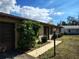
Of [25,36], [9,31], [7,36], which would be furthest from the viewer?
[25,36]

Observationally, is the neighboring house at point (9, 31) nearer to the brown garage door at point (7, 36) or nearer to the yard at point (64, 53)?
the brown garage door at point (7, 36)

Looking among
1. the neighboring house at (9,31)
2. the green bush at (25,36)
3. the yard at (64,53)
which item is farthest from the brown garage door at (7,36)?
the yard at (64,53)

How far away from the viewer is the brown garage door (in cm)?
1048

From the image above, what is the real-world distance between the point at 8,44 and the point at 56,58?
13.7 feet

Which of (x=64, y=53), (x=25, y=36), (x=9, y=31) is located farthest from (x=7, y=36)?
(x=64, y=53)

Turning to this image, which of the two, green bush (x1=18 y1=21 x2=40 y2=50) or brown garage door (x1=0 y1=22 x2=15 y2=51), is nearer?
brown garage door (x1=0 y1=22 x2=15 y2=51)

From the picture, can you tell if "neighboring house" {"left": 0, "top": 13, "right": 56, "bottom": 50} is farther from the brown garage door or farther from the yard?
the yard

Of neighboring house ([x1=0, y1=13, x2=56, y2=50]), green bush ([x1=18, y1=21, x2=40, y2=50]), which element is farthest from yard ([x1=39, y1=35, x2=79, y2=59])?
neighboring house ([x1=0, y1=13, x2=56, y2=50])

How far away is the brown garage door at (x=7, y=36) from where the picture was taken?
10.5 meters

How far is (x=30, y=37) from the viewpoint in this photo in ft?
38.3

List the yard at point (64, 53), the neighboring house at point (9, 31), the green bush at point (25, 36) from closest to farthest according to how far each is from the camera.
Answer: the yard at point (64, 53) < the neighboring house at point (9, 31) < the green bush at point (25, 36)

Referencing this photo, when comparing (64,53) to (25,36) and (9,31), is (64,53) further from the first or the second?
(9,31)

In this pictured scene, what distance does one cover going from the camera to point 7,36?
11.1 metres

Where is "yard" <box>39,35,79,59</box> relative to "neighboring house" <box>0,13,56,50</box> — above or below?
below
